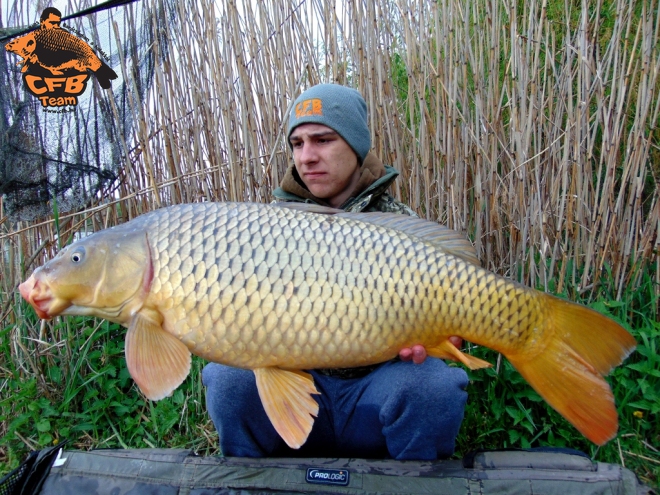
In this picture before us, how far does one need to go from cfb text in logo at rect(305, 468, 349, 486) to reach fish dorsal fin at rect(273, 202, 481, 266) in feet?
1.76

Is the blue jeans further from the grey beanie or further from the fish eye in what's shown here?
the grey beanie

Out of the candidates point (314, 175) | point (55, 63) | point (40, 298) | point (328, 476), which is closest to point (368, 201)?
point (314, 175)

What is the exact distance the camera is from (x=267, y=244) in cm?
99

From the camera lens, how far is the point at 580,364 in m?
1.04

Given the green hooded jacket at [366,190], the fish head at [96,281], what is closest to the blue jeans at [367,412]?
the fish head at [96,281]

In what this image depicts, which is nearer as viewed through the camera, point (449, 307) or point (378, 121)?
point (449, 307)

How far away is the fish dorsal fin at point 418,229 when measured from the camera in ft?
3.62

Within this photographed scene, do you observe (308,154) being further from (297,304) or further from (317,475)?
(317,475)

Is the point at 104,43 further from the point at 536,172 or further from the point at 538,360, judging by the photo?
the point at 538,360

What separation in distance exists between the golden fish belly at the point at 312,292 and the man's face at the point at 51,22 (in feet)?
4.41

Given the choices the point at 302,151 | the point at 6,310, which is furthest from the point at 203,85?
the point at 6,310

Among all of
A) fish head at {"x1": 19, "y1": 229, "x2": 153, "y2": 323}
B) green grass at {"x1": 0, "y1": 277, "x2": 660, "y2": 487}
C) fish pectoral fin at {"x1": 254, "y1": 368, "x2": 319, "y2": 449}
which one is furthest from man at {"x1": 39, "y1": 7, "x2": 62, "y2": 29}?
fish pectoral fin at {"x1": 254, "y1": 368, "x2": 319, "y2": 449}

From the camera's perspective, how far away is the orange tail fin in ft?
3.31

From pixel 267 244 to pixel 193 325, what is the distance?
0.20 meters
